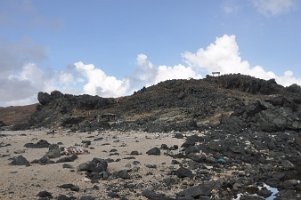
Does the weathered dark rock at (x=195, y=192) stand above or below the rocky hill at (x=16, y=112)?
below

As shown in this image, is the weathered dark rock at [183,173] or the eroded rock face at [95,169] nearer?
the eroded rock face at [95,169]

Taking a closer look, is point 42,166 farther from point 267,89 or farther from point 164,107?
point 267,89

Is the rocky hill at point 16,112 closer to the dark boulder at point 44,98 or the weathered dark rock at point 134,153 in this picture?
the dark boulder at point 44,98

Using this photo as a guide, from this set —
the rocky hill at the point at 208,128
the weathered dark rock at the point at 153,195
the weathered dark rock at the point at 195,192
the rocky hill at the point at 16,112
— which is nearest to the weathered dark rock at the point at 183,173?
the rocky hill at the point at 208,128

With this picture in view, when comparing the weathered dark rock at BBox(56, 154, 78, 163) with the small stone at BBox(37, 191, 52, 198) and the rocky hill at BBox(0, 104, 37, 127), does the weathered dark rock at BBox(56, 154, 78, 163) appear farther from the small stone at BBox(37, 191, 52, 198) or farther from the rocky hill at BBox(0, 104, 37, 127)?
the rocky hill at BBox(0, 104, 37, 127)

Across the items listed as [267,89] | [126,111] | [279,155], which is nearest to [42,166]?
[279,155]

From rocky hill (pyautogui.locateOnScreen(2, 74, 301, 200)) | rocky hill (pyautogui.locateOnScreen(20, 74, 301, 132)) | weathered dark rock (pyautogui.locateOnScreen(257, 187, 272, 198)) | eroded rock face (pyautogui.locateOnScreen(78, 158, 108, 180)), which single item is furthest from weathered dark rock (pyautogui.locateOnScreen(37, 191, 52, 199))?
rocky hill (pyautogui.locateOnScreen(20, 74, 301, 132))

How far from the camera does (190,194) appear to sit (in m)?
18.0

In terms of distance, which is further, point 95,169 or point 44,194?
point 95,169

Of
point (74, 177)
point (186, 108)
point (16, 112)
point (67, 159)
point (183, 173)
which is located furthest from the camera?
point (16, 112)

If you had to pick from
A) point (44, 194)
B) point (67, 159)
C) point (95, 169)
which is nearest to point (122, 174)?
point (95, 169)

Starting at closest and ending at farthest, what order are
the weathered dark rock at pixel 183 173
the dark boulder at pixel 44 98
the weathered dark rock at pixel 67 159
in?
1. the weathered dark rock at pixel 183 173
2. the weathered dark rock at pixel 67 159
3. the dark boulder at pixel 44 98

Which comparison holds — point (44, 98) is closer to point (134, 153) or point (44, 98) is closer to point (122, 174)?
point (134, 153)

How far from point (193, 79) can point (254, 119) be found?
2419 cm
